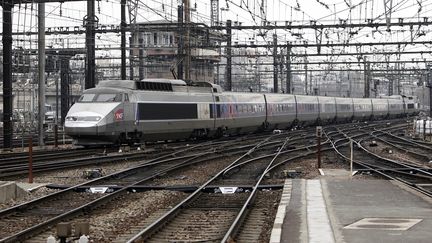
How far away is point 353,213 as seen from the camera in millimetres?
10312

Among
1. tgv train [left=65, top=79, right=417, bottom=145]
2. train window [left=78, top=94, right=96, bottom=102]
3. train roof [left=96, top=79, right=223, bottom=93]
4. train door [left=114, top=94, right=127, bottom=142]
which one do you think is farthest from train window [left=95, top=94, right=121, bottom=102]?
train roof [left=96, top=79, right=223, bottom=93]

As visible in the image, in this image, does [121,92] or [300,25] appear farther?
[300,25]

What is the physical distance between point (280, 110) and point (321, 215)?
1501 inches

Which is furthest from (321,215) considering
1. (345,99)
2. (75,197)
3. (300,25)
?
(345,99)

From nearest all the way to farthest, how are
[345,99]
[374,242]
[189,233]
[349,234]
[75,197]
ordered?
1. [374,242]
2. [349,234]
3. [189,233]
4. [75,197]
5. [345,99]

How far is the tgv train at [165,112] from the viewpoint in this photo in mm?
26797

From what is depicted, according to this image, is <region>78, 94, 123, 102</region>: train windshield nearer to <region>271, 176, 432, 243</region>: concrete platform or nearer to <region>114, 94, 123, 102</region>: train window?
<region>114, 94, 123, 102</region>: train window

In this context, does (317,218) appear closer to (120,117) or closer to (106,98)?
(120,117)

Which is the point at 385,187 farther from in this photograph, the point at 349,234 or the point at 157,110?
the point at 157,110

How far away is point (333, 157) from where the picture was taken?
79.0ft

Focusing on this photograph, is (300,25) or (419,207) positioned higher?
(300,25)

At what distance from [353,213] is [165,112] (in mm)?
20736

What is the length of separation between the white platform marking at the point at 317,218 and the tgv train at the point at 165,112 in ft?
48.0

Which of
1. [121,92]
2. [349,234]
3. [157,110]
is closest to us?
[349,234]
